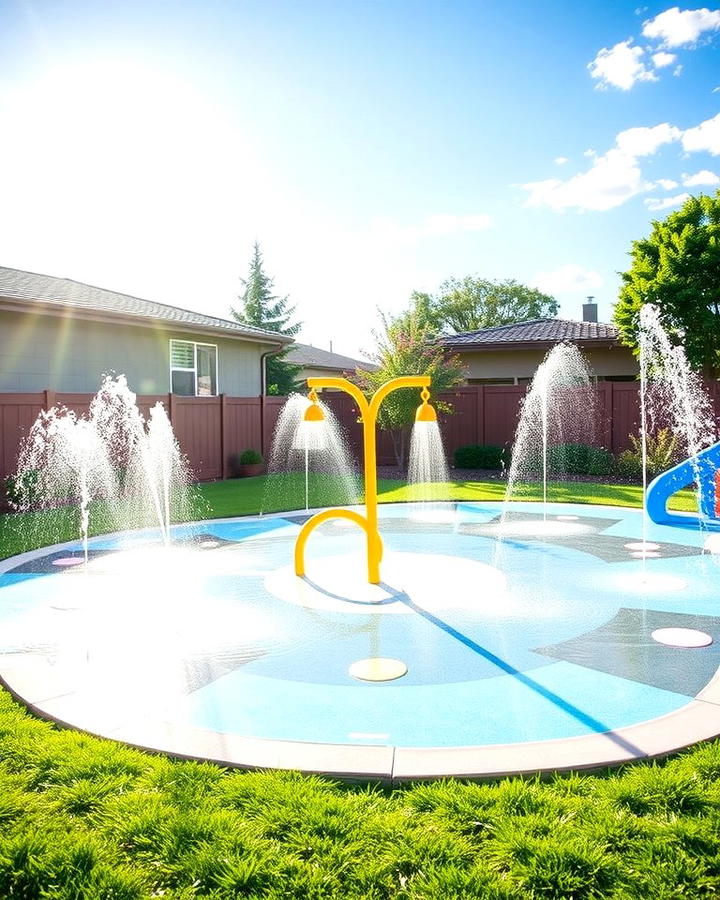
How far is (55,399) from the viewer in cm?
1203

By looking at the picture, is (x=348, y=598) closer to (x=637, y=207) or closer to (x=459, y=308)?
(x=637, y=207)

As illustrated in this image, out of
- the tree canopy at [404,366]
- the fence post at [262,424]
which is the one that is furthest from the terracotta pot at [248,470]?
the tree canopy at [404,366]

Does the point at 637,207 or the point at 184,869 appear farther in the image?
the point at 637,207

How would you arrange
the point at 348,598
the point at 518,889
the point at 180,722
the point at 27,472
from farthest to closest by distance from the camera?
the point at 27,472 < the point at 348,598 < the point at 180,722 < the point at 518,889

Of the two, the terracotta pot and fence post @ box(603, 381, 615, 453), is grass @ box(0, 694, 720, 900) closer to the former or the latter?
the terracotta pot

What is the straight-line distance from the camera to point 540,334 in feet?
69.6

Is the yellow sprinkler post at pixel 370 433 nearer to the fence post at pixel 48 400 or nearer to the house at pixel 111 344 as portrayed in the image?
the fence post at pixel 48 400

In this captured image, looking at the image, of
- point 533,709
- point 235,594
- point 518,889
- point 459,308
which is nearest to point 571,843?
point 518,889

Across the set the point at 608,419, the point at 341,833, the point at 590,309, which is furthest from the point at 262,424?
the point at 590,309

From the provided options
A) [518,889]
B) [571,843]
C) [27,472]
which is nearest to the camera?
[518,889]

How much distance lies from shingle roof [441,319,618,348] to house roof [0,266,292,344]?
20.7 ft

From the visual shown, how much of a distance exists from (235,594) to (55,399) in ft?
24.7

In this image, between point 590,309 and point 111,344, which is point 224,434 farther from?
point 590,309

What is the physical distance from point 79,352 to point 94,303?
1.18 m
